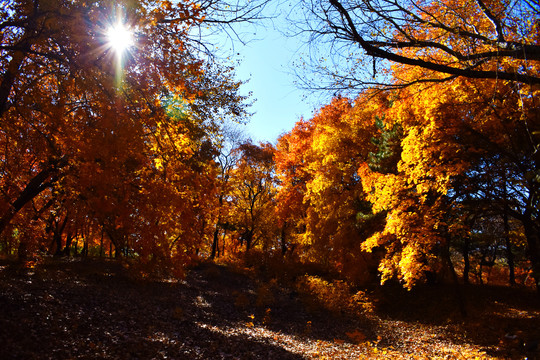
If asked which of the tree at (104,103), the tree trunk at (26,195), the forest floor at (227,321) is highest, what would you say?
the tree at (104,103)

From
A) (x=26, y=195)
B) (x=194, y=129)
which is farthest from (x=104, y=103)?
(x=26, y=195)

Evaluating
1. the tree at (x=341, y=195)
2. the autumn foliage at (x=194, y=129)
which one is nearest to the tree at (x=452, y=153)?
the autumn foliage at (x=194, y=129)

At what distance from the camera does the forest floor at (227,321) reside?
6730 mm

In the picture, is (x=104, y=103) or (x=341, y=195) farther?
(x=341, y=195)

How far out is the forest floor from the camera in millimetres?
6730

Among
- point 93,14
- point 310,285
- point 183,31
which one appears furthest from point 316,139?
point 93,14

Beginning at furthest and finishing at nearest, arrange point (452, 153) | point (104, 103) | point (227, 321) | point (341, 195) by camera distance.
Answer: point (341, 195), point (227, 321), point (452, 153), point (104, 103)

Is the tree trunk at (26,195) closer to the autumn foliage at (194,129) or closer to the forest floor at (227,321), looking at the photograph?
the autumn foliage at (194,129)

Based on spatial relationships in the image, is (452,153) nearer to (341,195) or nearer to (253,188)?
(341,195)

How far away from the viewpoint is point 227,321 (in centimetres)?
1155

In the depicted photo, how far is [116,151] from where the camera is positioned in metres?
7.45

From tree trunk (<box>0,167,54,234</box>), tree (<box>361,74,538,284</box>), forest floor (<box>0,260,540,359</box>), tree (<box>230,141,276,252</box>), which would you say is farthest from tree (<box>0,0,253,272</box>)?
tree (<box>230,141,276,252</box>)

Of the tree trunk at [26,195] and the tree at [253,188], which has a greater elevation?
the tree at [253,188]

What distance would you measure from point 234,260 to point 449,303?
1505cm
